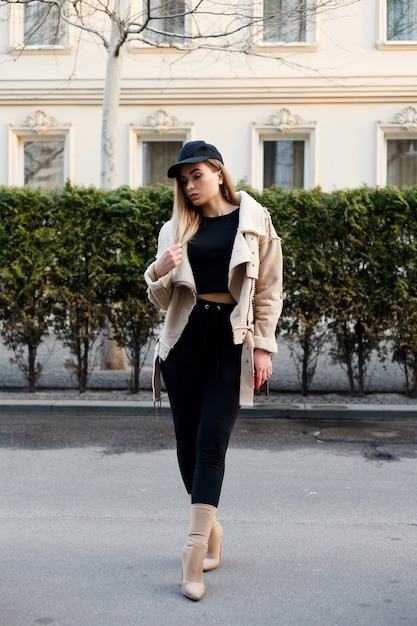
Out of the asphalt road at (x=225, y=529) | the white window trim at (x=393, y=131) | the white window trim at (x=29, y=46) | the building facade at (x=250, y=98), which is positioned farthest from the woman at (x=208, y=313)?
the white window trim at (x=29, y=46)

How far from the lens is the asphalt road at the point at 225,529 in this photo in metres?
4.20

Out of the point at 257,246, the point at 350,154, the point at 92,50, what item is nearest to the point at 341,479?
the point at 257,246

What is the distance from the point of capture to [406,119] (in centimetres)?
1852

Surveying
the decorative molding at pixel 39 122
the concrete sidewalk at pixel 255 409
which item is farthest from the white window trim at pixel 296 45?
the concrete sidewalk at pixel 255 409

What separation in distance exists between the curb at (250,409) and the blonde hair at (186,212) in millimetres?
5348

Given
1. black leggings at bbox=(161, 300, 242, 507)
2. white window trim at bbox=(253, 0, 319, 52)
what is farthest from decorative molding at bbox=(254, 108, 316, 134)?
black leggings at bbox=(161, 300, 242, 507)

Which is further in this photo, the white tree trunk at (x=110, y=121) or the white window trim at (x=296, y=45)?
the white window trim at (x=296, y=45)

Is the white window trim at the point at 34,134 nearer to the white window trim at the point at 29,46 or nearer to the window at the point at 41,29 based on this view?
the white window trim at the point at 29,46

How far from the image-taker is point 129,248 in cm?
1057

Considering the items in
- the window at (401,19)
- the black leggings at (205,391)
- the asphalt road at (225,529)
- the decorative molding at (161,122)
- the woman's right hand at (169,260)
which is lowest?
the asphalt road at (225,529)

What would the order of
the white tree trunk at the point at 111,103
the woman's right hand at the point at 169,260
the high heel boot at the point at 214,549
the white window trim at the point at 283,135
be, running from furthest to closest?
the white window trim at the point at 283,135 → the white tree trunk at the point at 111,103 → the high heel boot at the point at 214,549 → the woman's right hand at the point at 169,260

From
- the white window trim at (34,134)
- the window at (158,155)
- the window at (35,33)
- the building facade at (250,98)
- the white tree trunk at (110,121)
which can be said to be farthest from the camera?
the window at (158,155)

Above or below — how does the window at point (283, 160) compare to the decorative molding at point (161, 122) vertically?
below

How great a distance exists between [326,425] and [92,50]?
1178 cm
